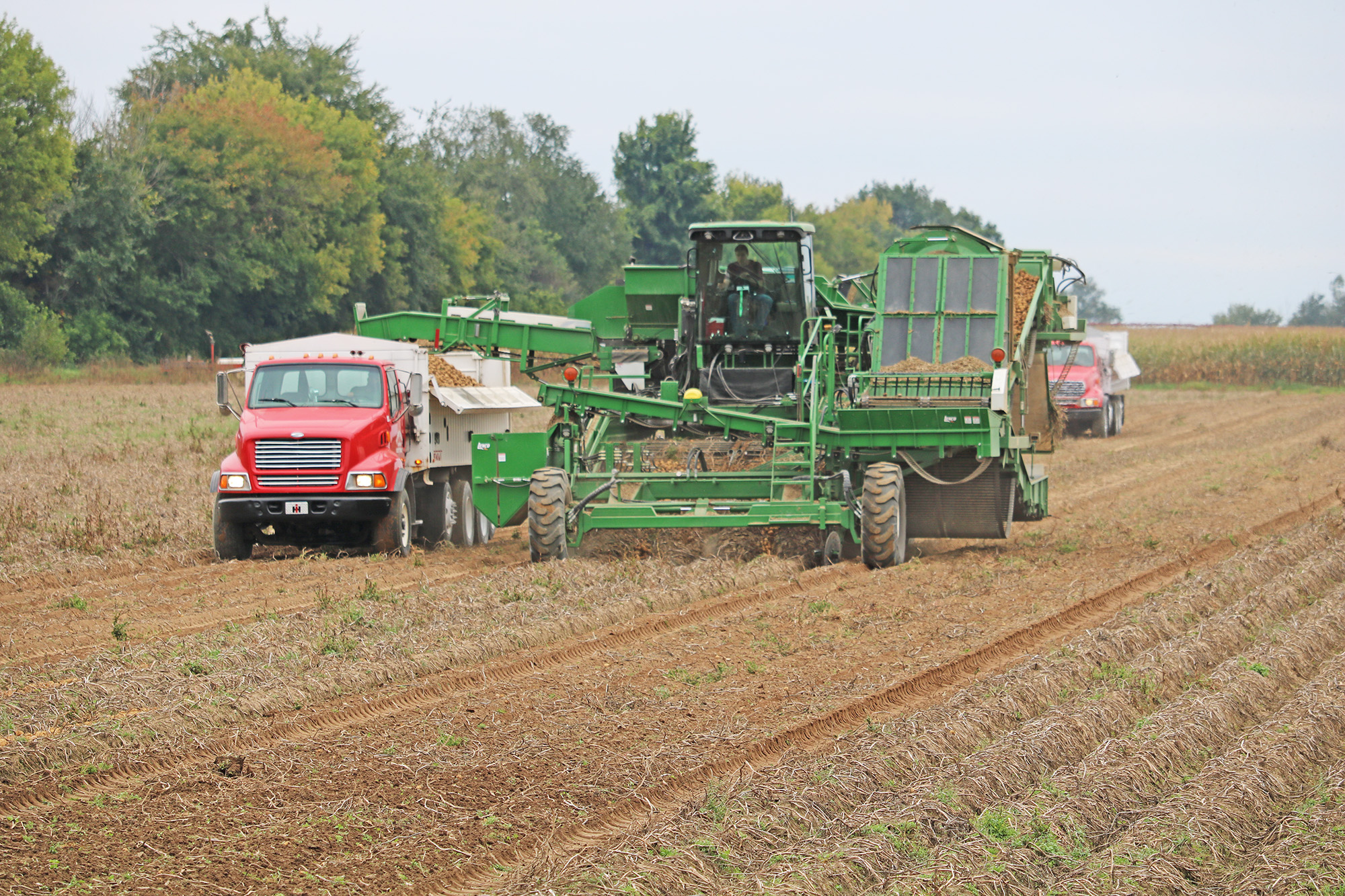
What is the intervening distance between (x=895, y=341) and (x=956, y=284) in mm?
859

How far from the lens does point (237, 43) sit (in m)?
66.5

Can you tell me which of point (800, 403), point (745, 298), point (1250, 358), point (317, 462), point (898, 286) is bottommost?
point (317, 462)

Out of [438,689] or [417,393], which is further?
[417,393]

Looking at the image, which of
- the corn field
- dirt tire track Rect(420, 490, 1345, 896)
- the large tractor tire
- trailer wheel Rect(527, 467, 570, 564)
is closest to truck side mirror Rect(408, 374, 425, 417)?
the large tractor tire

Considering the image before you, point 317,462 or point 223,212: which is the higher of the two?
point 223,212

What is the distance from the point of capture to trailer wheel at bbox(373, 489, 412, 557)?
14.1 meters

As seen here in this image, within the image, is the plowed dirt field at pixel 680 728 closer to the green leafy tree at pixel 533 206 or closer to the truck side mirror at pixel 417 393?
the truck side mirror at pixel 417 393

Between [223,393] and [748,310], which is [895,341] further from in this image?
[223,393]

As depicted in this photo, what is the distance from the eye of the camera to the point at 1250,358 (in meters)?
55.5

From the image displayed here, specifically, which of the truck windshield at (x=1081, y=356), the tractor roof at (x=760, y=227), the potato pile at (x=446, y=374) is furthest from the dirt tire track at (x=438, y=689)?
the truck windshield at (x=1081, y=356)

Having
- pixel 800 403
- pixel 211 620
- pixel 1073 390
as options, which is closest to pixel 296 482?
pixel 211 620

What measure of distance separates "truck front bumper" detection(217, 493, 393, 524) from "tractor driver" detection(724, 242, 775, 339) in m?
4.09

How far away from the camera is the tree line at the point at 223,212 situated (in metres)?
42.8

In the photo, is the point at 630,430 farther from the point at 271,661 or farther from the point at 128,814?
the point at 128,814
